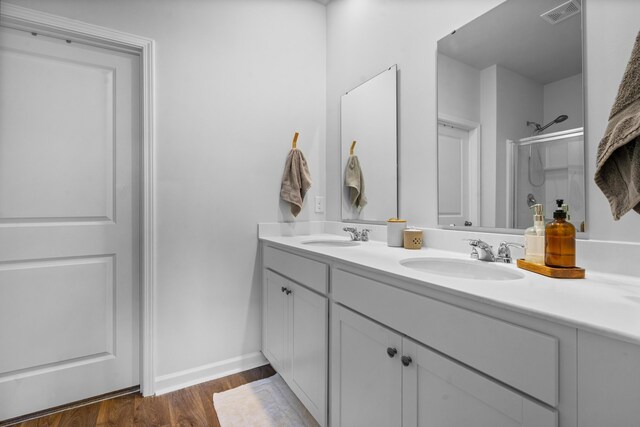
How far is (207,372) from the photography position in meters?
1.83

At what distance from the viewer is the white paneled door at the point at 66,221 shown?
1.47m

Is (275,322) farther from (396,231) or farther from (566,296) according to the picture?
(566,296)

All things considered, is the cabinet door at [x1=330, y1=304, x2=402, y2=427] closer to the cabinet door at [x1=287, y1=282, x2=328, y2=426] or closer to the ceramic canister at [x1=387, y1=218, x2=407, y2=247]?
the cabinet door at [x1=287, y1=282, x2=328, y2=426]

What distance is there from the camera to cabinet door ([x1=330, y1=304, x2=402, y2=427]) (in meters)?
0.95

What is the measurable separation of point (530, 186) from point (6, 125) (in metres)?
2.31

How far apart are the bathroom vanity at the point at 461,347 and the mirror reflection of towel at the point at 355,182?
2.19ft

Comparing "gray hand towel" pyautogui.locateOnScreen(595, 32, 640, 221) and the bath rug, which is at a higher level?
"gray hand towel" pyautogui.locateOnScreen(595, 32, 640, 221)

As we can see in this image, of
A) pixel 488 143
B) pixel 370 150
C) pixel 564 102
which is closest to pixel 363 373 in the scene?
pixel 488 143

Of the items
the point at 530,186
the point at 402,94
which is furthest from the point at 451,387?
the point at 402,94

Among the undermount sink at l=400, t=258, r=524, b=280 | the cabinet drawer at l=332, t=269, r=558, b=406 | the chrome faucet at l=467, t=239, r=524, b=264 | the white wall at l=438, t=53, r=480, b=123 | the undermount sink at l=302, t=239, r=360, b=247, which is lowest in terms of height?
the cabinet drawer at l=332, t=269, r=558, b=406

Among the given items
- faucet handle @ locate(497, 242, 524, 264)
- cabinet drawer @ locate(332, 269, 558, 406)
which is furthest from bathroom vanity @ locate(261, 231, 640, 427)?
faucet handle @ locate(497, 242, 524, 264)

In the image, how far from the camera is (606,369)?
0.53 metres

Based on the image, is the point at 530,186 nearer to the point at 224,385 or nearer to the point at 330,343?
the point at 330,343

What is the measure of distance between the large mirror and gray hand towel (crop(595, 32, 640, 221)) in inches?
13.2
